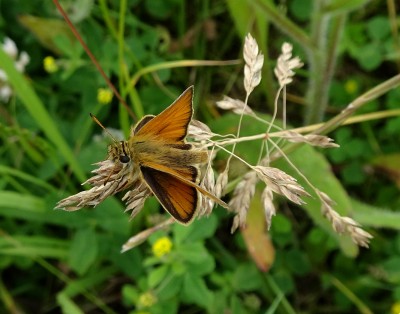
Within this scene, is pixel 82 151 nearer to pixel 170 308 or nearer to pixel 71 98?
pixel 71 98

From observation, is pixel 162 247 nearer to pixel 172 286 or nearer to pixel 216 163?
pixel 172 286

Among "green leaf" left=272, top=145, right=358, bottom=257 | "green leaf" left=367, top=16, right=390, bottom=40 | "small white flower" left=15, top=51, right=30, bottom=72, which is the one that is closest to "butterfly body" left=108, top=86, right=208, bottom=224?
"green leaf" left=272, top=145, right=358, bottom=257

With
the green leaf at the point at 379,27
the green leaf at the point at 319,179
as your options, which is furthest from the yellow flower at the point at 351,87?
the green leaf at the point at 319,179

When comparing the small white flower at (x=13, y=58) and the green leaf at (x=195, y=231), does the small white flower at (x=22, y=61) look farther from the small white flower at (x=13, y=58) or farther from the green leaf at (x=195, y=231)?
the green leaf at (x=195, y=231)

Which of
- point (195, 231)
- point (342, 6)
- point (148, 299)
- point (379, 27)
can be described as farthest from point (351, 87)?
point (148, 299)

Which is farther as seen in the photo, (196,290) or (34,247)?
(34,247)

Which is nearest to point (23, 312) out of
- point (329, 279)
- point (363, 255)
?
point (329, 279)
